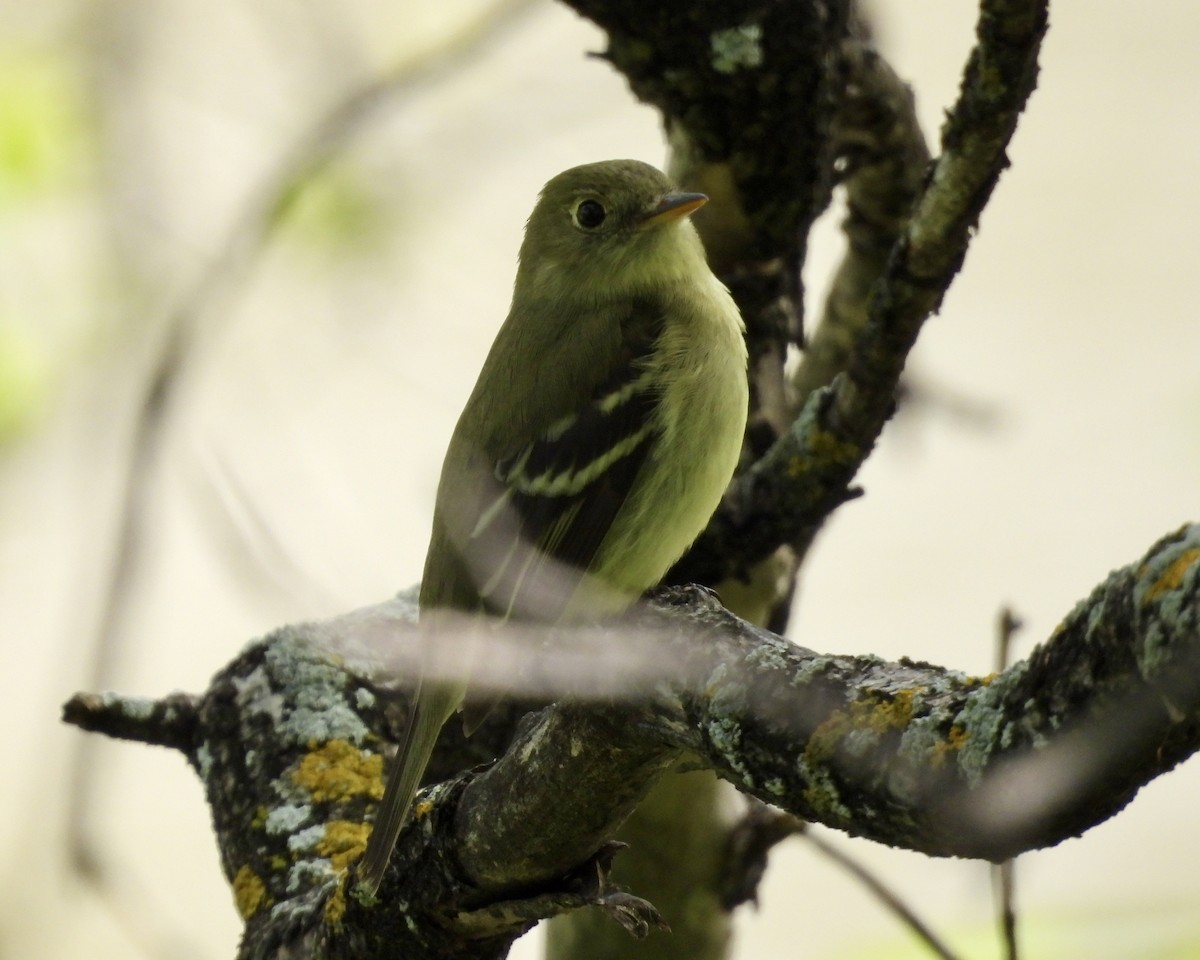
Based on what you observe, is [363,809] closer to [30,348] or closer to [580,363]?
[580,363]

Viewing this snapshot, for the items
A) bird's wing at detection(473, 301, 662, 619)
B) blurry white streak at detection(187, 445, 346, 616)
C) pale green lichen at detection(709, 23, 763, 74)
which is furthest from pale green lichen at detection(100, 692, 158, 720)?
pale green lichen at detection(709, 23, 763, 74)

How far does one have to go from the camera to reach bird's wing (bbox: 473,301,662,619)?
3.30 metres

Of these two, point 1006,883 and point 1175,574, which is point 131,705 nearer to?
point 1006,883

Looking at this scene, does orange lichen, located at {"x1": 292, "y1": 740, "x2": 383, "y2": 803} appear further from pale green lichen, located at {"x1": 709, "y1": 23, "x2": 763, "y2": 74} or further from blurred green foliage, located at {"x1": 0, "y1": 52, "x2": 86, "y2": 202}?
blurred green foliage, located at {"x1": 0, "y1": 52, "x2": 86, "y2": 202}

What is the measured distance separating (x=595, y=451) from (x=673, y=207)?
0.72 metres

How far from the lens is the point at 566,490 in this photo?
11.3 feet

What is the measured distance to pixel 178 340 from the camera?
3686 mm

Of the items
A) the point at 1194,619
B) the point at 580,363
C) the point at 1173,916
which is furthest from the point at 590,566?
the point at 1194,619

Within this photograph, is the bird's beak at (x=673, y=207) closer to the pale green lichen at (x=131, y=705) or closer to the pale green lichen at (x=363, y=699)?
the pale green lichen at (x=363, y=699)

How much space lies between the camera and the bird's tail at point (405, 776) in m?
2.56

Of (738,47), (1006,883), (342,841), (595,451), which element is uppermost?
(738,47)

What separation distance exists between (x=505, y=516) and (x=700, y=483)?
489 millimetres

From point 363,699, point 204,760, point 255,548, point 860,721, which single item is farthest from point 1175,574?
point 204,760

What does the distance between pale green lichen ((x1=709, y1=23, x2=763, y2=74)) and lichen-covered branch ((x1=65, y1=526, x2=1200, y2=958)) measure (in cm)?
164
